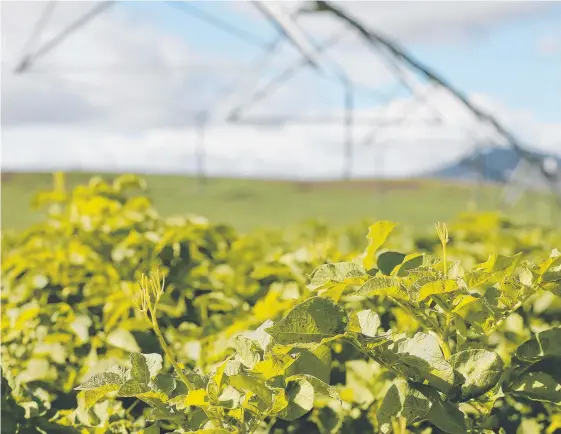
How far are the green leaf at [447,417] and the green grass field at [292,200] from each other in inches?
489

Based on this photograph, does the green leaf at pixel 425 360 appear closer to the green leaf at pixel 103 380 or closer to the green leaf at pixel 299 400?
the green leaf at pixel 299 400

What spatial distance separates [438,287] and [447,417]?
0.22 meters

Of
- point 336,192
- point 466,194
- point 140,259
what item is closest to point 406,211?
point 336,192

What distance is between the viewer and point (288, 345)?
1.25 m

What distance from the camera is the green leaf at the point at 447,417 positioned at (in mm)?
1277

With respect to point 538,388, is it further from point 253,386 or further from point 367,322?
point 253,386

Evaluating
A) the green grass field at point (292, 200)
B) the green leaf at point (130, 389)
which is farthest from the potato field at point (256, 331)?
the green grass field at point (292, 200)

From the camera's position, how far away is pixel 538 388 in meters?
1.39

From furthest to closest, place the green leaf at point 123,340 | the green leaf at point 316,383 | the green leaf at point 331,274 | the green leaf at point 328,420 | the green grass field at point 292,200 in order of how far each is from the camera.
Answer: the green grass field at point 292,200
the green leaf at point 123,340
the green leaf at point 328,420
the green leaf at point 331,274
the green leaf at point 316,383

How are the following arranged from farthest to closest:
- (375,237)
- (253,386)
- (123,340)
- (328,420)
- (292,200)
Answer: (292,200)
(123,340)
(328,420)
(375,237)
(253,386)

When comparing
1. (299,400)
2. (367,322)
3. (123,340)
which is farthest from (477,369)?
(123,340)

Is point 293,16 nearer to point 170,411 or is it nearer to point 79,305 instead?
point 79,305

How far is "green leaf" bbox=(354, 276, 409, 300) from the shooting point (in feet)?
4.09

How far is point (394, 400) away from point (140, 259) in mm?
1136
